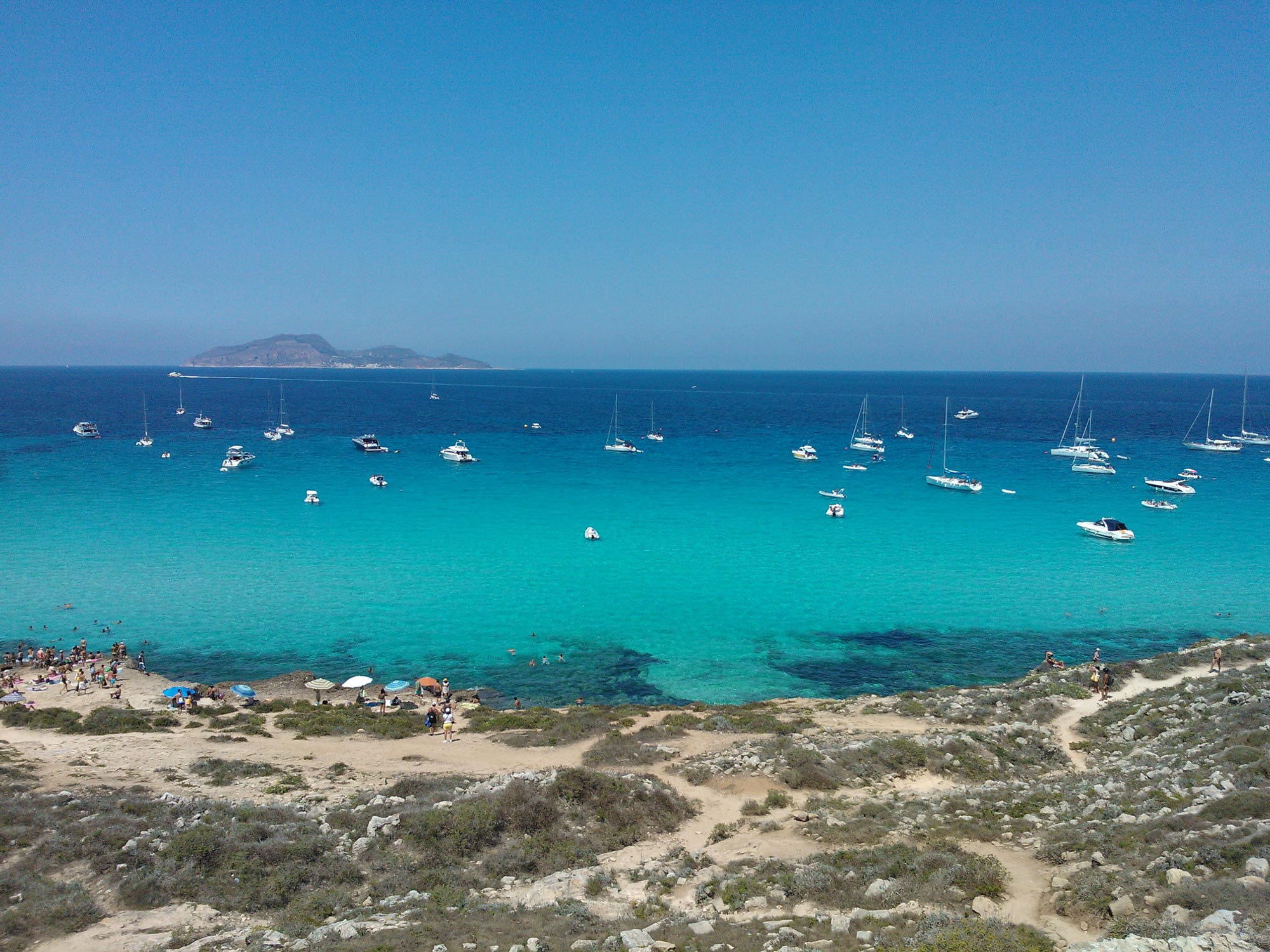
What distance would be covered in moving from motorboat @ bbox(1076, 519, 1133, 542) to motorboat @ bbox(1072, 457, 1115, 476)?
30.9m

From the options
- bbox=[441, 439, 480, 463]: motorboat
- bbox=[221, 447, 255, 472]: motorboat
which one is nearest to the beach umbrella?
bbox=[221, 447, 255, 472]: motorboat

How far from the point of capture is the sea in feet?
121

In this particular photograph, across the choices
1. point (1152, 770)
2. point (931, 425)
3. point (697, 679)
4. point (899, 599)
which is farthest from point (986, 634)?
point (931, 425)

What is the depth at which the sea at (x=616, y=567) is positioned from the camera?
3675 cm

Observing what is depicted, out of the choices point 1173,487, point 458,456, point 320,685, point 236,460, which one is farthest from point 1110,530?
point 236,460

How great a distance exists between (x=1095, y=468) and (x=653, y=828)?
9156 cm

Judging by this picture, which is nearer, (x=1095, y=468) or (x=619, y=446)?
(x=1095, y=468)

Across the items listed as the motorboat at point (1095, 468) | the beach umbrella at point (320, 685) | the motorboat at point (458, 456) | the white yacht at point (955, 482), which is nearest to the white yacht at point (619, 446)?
the motorboat at point (458, 456)

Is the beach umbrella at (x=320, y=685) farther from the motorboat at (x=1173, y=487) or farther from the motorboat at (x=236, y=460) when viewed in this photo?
the motorboat at (x=1173, y=487)

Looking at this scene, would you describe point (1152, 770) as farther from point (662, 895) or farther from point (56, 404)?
point (56, 404)

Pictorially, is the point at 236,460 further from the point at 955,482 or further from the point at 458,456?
the point at 955,482

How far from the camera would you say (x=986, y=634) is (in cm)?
3991

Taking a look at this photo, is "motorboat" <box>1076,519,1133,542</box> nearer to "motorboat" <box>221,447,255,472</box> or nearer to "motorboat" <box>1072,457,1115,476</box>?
"motorboat" <box>1072,457,1115,476</box>

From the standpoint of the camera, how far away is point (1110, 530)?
59469mm
